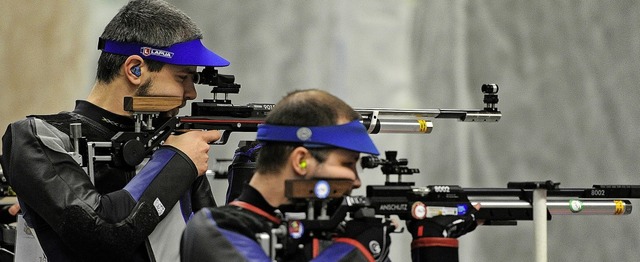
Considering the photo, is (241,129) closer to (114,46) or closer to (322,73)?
(114,46)

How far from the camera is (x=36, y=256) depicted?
3.82 m

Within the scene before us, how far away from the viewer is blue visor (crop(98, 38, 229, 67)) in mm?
3596

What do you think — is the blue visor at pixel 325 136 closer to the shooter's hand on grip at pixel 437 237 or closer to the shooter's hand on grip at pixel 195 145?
the shooter's hand on grip at pixel 437 237

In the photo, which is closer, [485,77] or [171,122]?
[171,122]

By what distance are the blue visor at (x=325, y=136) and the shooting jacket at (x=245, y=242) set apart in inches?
6.7

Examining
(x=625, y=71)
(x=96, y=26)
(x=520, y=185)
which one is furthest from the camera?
(x=96, y=26)

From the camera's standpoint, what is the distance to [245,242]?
8.86 feet

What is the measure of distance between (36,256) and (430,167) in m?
3.00

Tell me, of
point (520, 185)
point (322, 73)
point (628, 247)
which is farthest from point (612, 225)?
point (520, 185)

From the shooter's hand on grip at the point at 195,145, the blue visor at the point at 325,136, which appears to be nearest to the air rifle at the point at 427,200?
the blue visor at the point at 325,136

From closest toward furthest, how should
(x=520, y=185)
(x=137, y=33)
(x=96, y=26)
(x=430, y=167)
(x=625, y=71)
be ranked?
(x=520, y=185), (x=137, y=33), (x=625, y=71), (x=430, y=167), (x=96, y=26)

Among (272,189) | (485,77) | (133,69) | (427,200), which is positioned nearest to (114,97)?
(133,69)

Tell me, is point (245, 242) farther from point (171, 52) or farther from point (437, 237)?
point (171, 52)

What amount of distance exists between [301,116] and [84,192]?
83cm
